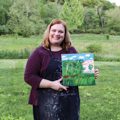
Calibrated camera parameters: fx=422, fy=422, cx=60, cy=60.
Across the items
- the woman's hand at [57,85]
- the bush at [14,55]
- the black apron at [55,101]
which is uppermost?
the woman's hand at [57,85]

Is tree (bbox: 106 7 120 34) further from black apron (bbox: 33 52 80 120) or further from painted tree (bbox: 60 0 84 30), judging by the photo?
black apron (bbox: 33 52 80 120)

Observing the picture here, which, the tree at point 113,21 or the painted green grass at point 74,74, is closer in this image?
the painted green grass at point 74,74

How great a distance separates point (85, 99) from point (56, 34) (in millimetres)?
5283

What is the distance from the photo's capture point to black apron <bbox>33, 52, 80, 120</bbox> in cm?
402

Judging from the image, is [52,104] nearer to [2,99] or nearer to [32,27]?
[2,99]

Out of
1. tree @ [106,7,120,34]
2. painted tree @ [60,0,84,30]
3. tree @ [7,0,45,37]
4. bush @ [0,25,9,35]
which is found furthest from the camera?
tree @ [106,7,120,34]

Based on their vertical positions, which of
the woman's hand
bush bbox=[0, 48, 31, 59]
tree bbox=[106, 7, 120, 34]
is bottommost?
tree bbox=[106, 7, 120, 34]

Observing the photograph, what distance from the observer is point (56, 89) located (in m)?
3.98

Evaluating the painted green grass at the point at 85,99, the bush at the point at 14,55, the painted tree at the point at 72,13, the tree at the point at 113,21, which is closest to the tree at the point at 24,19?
the painted tree at the point at 72,13

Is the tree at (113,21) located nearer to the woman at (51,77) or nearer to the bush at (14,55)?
the bush at (14,55)

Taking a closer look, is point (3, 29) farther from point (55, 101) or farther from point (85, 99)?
point (55, 101)

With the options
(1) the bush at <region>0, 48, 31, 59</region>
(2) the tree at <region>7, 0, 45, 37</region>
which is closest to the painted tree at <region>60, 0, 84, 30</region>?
(2) the tree at <region>7, 0, 45, 37</region>

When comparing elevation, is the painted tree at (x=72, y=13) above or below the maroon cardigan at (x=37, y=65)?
below

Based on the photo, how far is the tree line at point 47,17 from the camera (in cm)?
5194
